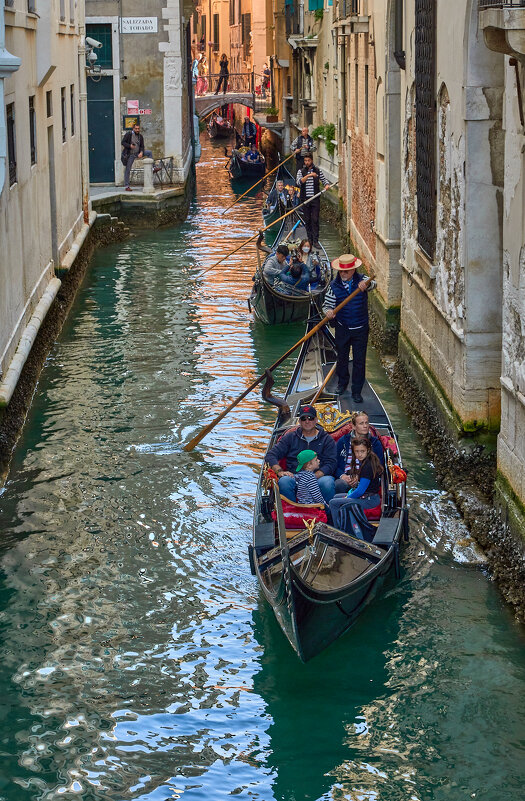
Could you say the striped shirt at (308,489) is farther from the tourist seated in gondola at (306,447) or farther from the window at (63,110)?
the window at (63,110)

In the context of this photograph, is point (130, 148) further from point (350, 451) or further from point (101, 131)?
point (350, 451)

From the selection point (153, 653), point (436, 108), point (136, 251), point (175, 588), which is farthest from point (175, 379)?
point (136, 251)

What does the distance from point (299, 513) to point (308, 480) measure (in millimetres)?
248

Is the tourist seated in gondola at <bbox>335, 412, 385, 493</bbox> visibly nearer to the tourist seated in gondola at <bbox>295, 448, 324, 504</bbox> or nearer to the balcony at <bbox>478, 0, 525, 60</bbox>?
the tourist seated in gondola at <bbox>295, 448, 324, 504</bbox>

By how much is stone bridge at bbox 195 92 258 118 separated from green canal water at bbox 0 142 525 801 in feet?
97.0

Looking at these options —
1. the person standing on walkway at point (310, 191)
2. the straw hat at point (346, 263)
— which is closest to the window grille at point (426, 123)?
the straw hat at point (346, 263)

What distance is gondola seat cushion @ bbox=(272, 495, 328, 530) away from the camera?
7184 mm

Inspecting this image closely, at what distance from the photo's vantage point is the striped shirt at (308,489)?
24.1 feet

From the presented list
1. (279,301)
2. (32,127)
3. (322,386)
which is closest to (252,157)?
(279,301)

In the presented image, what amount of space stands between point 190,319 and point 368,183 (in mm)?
2658

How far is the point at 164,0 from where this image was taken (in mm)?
22359

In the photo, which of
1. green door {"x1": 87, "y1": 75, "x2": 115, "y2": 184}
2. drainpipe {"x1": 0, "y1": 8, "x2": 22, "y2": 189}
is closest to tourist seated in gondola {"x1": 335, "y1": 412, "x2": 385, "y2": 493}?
drainpipe {"x1": 0, "y1": 8, "x2": 22, "y2": 189}

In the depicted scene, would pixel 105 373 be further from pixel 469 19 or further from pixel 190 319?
pixel 469 19

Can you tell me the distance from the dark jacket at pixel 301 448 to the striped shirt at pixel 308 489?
235mm
